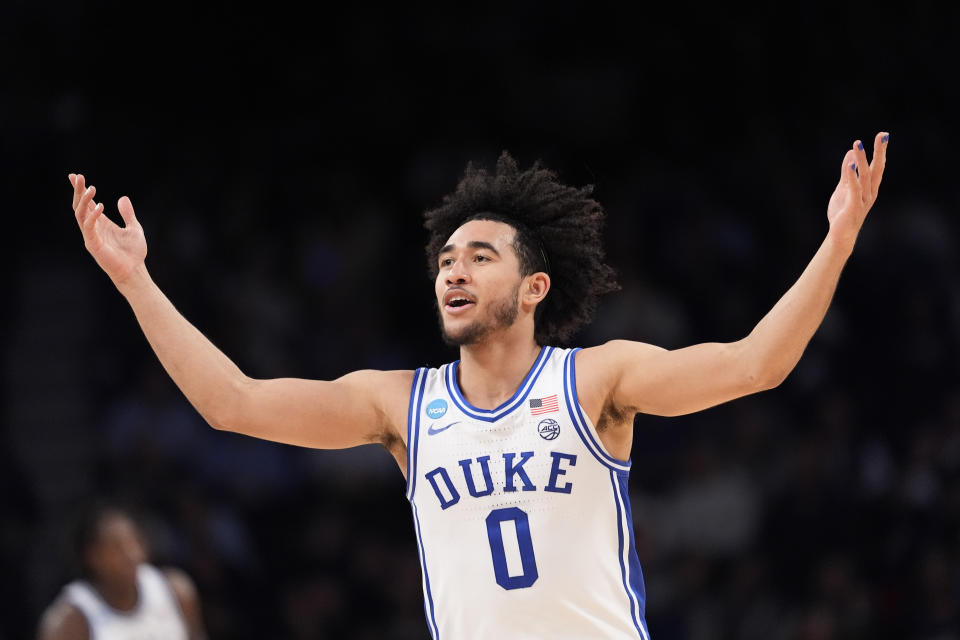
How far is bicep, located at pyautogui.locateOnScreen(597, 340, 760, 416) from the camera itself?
3.54 meters

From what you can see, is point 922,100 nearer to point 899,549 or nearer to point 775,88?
point 775,88

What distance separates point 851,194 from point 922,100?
6243 millimetres

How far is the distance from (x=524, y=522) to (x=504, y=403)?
1.31 ft

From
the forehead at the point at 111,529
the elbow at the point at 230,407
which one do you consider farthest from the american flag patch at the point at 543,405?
the forehead at the point at 111,529

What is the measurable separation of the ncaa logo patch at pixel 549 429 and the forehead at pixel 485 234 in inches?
26.1

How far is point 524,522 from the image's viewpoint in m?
3.78

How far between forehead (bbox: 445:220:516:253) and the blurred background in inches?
158

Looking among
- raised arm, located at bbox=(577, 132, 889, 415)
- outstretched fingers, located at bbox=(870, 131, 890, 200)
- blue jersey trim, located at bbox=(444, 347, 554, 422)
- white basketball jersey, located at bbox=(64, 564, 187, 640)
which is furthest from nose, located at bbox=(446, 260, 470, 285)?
white basketball jersey, located at bbox=(64, 564, 187, 640)

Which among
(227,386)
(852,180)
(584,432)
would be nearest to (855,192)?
(852,180)

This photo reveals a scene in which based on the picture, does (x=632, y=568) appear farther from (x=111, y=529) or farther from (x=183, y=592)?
(x=183, y=592)

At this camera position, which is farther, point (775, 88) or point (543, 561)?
point (775, 88)

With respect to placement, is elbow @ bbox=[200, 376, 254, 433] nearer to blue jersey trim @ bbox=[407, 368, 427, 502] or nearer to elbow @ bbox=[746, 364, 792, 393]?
blue jersey trim @ bbox=[407, 368, 427, 502]


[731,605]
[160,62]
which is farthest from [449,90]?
[731,605]

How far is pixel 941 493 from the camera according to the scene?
7695 mm
